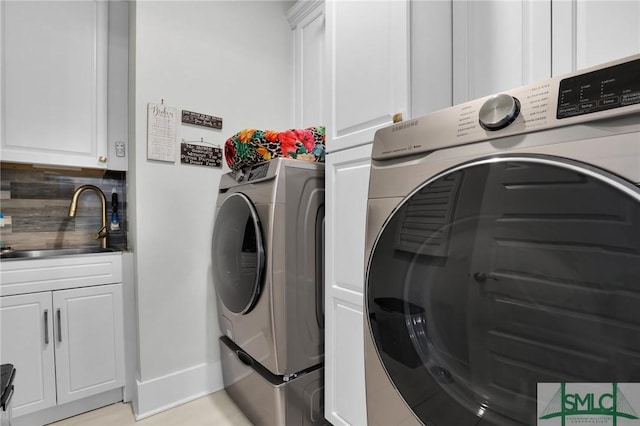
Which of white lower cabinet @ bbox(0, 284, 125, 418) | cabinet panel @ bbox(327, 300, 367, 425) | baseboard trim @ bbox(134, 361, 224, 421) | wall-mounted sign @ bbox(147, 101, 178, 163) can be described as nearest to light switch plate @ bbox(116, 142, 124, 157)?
wall-mounted sign @ bbox(147, 101, 178, 163)

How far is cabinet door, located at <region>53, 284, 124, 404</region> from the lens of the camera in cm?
162

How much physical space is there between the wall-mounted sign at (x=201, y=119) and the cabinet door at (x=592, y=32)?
181 cm

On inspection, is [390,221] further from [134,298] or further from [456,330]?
[134,298]

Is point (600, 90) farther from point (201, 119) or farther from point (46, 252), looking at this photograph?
point (46, 252)

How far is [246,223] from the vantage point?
1.47m

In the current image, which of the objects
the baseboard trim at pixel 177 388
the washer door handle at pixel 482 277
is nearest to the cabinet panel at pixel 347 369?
the washer door handle at pixel 482 277

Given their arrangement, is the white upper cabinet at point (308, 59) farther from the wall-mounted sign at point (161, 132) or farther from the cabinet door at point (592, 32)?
the cabinet door at point (592, 32)

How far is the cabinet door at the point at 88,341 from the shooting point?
162 centimetres

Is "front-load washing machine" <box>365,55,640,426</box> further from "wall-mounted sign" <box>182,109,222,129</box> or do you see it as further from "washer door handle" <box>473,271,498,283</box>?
"wall-mounted sign" <box>182,109,222,129</box>

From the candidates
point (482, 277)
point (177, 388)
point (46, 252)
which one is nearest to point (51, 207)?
point (46, 252)

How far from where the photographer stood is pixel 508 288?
1.70ft

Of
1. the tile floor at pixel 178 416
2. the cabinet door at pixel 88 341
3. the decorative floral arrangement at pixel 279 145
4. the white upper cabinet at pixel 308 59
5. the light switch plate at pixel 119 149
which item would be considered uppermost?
the white upper cabinet at pixel 308 59

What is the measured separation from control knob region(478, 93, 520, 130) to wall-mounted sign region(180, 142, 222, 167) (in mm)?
1774

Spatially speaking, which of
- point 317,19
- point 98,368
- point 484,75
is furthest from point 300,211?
point 317,19
